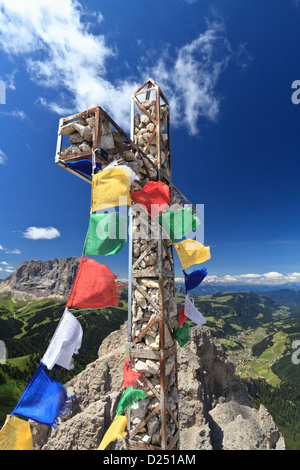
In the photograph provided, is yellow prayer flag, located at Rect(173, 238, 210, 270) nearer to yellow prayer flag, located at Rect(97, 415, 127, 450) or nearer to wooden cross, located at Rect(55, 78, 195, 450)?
wooden cross, located at Rect(55, 78, 195, 450)

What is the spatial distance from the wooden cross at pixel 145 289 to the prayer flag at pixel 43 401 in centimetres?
206

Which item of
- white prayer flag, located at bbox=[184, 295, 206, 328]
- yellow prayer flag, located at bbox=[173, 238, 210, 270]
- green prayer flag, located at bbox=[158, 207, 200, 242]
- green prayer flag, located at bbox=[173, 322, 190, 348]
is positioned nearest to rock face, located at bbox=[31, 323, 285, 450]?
green prayer flag, located at bbox=[173, 322, 190, 348]

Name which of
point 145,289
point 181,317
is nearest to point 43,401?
point 145,289

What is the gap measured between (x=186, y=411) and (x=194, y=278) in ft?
33.7

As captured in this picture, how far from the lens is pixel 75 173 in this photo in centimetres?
439

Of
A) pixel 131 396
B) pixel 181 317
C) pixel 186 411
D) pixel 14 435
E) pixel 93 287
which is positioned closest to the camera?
pixel 14 435

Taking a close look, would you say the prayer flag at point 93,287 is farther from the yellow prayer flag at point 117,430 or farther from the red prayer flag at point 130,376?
the yellow prayer flag at point 117,430

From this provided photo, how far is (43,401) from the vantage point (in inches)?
124

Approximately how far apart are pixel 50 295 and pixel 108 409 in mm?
91335

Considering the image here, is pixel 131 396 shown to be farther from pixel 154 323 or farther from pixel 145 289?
pixel 145 289

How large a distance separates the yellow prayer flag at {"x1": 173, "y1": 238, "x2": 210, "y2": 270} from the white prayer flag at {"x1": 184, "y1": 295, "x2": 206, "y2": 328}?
112cm

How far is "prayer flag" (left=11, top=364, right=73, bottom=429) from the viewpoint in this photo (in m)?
3.06

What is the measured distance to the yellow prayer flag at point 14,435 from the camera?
9.90ft
